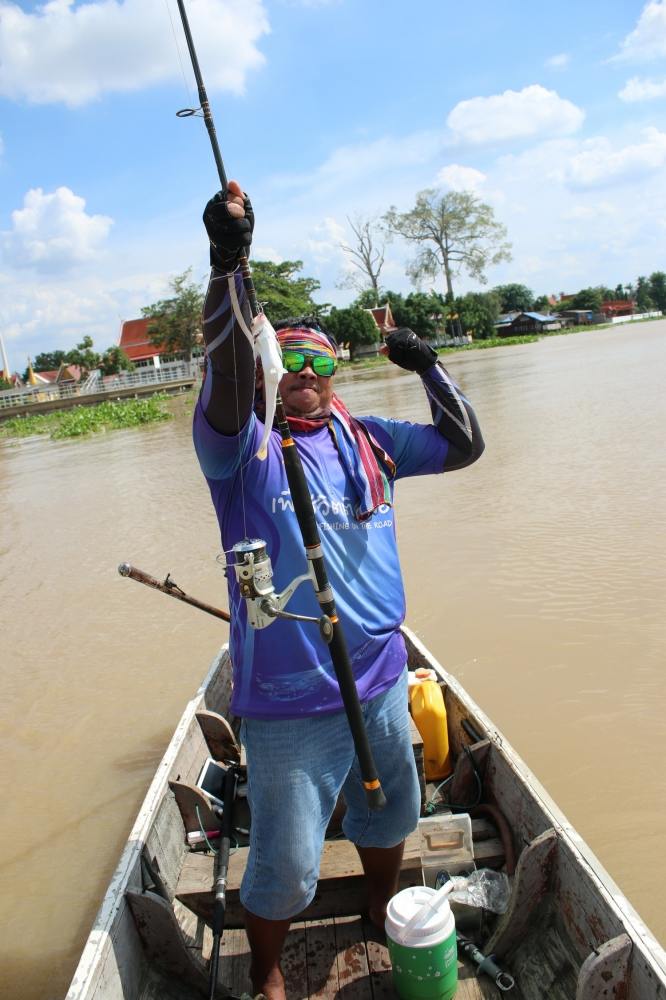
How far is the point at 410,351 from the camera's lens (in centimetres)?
281

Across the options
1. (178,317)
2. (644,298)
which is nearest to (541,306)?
(644,298)

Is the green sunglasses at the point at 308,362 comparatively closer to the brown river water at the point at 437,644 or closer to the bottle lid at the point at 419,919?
the bottle lid at the point at 419,919

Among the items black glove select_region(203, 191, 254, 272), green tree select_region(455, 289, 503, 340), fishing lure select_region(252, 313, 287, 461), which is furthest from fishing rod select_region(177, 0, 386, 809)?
green tree select_region(455, 289, 503, 340)

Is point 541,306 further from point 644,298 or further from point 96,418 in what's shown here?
point 96,418

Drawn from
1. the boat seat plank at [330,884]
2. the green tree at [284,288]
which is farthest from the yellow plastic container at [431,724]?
the green tree at [284,288]

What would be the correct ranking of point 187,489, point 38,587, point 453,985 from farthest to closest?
point 187,489 < point 38,587 < point 453,985

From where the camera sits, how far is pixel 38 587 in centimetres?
1099

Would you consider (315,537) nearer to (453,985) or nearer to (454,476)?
(453,985)

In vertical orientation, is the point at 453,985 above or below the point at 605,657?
above

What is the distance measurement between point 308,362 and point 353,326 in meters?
60.9

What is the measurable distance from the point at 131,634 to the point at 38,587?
10.0ft

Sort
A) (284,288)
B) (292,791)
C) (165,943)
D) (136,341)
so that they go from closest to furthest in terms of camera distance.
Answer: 1. (292,791)
2. (165,943)
3. (284,288)
4. (136,341)

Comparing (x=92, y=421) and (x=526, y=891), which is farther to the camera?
(x=92, y=421)

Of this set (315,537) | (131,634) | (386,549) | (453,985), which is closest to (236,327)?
(315,537)
